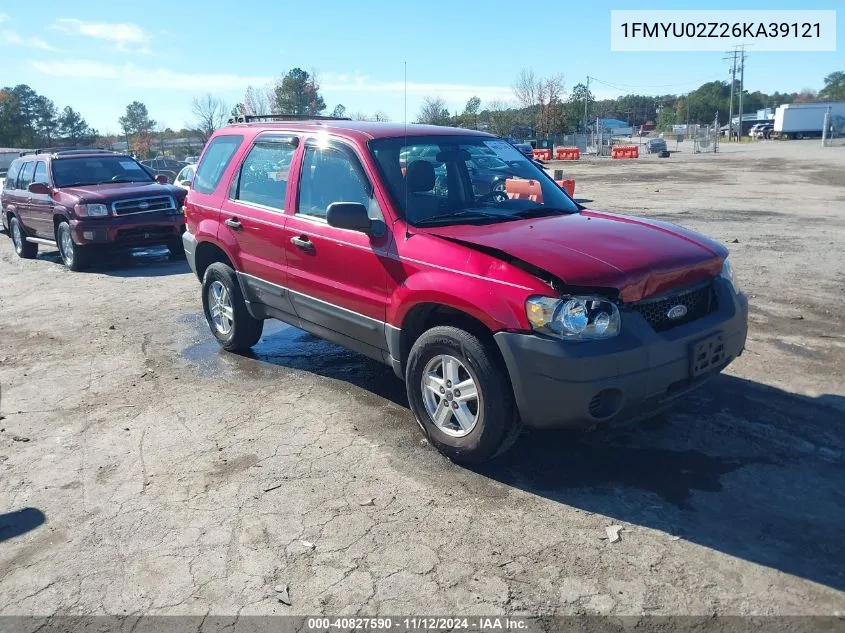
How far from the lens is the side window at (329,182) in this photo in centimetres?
475

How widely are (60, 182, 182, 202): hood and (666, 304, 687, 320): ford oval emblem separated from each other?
30.7 feet

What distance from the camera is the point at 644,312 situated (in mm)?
3820

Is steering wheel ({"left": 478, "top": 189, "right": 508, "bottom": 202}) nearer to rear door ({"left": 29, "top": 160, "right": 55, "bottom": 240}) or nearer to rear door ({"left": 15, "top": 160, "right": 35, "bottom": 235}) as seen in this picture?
rear door ({"left": 29, "top": 160, "right": 55, "bottom": 240})

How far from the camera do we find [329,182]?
16.4ft

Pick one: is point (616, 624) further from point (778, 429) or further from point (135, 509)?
point (135, 509)

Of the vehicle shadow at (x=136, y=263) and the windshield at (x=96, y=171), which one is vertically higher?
the windshield at (x=96, y=171)

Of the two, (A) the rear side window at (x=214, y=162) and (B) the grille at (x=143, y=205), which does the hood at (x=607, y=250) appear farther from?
(B) the grille at (x=143, y=205)

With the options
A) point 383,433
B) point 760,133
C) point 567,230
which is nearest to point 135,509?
point 383,433

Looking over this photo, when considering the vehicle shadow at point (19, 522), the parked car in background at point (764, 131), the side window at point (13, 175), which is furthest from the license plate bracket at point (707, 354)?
the parked car in background at point (764, 131)

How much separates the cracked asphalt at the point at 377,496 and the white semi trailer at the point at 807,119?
6925 centimetres

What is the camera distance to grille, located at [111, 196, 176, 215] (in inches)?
429

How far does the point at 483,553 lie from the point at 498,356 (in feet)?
3.47

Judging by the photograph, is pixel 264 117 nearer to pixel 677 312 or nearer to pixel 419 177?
pixel 419 177

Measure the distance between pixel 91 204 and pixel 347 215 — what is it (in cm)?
800
